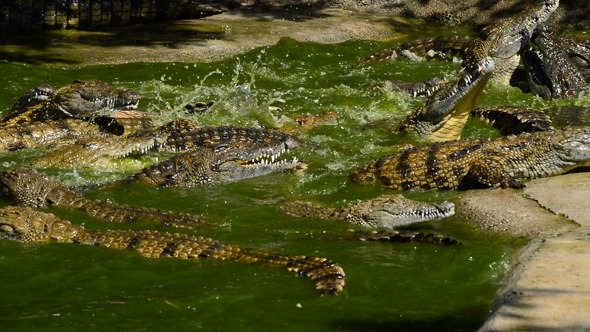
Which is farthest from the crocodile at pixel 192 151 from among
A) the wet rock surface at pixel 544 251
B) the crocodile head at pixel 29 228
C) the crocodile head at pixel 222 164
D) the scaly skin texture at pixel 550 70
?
the scaly skin texture at pixel 550 70

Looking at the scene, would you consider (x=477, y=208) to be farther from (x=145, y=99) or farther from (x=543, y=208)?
(x=145, y=99)

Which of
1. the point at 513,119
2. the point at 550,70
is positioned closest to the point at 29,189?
the point at 513,119

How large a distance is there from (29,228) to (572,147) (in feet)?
15.4

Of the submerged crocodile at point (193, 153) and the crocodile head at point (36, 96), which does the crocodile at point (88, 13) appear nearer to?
the crocodile head at point (36, 96)

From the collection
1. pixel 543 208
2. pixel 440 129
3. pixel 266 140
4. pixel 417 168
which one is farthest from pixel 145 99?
pixel 543 208

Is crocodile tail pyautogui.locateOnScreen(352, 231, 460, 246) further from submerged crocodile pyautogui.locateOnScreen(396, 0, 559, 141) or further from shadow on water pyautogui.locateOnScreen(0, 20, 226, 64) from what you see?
shadow on water pyautogui.locateOnScreen(0, 20, 226, 64)

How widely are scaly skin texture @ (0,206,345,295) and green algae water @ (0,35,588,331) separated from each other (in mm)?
78

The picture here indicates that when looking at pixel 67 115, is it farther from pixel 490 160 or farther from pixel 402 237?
pixel 402 237

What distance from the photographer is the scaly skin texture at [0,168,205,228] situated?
25.7 ft

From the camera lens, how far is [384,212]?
762 centimetres

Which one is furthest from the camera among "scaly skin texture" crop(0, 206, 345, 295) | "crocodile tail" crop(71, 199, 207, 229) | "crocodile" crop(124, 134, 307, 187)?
"crocodile" crop(124, 134, 307, 187)

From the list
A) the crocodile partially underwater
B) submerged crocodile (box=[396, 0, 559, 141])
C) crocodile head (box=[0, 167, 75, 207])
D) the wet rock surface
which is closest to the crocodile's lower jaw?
submerged crocodile (box=[396, 0, 559, 141])

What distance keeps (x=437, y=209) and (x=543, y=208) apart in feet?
2.62

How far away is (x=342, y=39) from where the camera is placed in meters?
16.6
